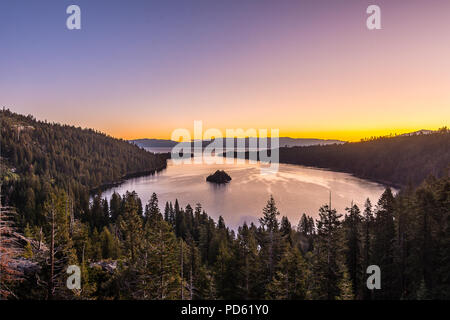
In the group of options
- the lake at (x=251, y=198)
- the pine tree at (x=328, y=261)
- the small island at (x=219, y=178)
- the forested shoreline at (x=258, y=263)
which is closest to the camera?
the forested shoreline at (x=258, y=263)

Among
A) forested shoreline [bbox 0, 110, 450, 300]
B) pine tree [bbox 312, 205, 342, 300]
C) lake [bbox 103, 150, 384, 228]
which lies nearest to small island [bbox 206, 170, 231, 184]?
lake [bbox 103, 150, 384, 228]

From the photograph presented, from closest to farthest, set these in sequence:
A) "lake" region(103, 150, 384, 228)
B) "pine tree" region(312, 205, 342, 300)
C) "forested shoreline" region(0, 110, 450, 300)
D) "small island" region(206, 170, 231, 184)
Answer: "forested shoreline" region(0, 110, 450, 300)
"pine tree" region(312, 205, 342, 300)
"lake" region(103, 150, 384, 228)
"small island" region(206, 170, 231, 184)

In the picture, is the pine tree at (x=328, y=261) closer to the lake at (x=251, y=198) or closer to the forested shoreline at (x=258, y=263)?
the forested shoreline at (x=258, y=263)

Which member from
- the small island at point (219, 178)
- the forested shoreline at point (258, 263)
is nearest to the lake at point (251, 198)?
the small island at point (219, 178)

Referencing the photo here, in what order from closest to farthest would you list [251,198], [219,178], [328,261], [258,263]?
[328,261], [258,263], [251,198], [219,178]

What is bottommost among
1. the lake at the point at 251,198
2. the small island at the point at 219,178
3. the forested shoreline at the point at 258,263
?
the lake at the point at 251,198

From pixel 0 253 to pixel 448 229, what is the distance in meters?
28.9

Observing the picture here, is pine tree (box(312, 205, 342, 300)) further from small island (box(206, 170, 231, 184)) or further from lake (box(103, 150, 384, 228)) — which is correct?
small island (box(206, 170, 231, 184))

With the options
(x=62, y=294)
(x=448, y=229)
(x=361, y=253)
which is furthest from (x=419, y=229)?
(x=62, y=294)

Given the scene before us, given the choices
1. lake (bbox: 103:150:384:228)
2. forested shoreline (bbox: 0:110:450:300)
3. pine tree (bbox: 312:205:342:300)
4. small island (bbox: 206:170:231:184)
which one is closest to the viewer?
forested shoreline (bbox: 0:110:450:300)

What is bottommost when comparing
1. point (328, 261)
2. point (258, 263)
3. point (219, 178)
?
point (219, 178)

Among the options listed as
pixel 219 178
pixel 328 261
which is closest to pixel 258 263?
pixel 328 261

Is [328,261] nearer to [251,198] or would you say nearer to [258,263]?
[258,263]
